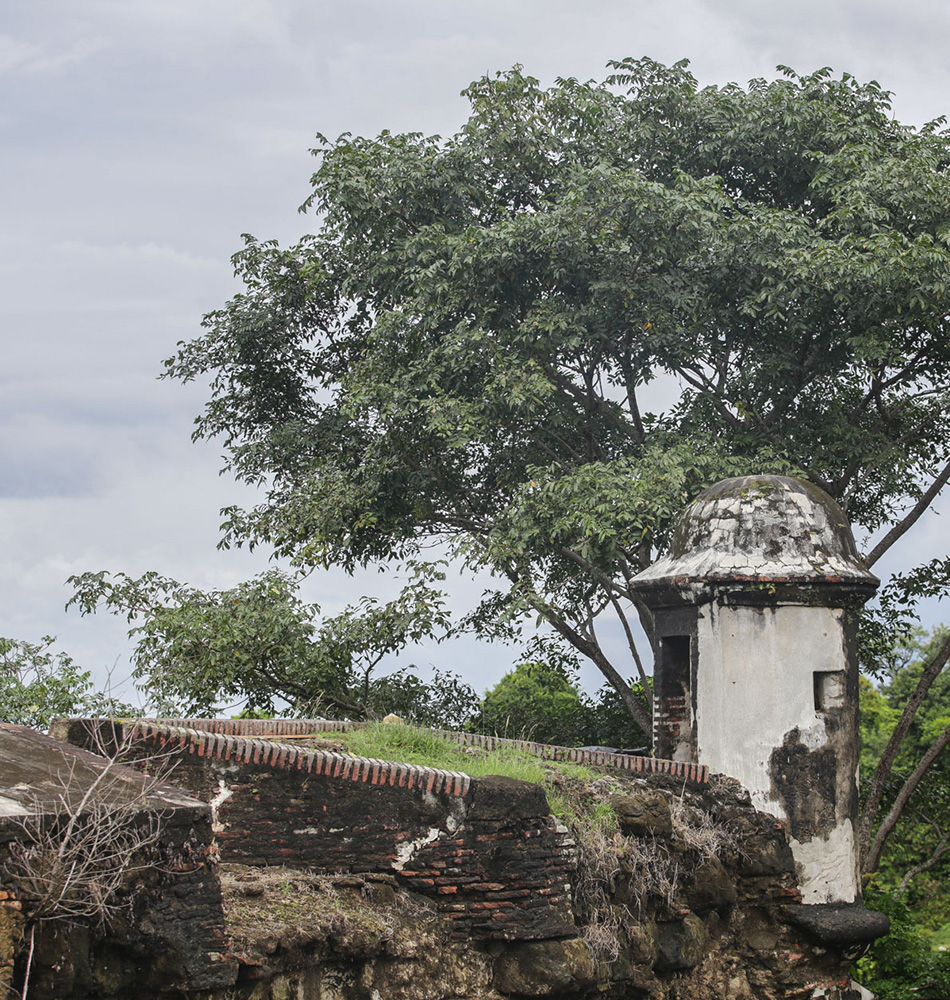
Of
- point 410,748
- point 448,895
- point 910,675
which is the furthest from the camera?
point 910,675

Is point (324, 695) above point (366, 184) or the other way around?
the other way around

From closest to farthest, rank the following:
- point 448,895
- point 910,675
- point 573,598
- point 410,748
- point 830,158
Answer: point 448,895, point 410,748, point 830,158, point 573,598, point 910,675

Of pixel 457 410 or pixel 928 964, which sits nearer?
pixel 457 410

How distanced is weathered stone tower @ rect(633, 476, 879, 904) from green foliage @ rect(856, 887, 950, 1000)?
4.74 metres

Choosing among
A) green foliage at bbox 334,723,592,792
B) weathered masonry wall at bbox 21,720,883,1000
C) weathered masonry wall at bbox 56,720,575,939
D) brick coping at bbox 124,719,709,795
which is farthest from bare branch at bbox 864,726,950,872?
→ weathered masonry wall at bbox 56,720,575,939

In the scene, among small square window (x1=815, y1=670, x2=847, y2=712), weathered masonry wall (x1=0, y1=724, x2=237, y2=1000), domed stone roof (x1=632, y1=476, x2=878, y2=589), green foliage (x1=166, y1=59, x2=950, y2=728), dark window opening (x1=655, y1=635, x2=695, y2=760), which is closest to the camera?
weathered masonry wall (x1=0, y1=724, x2=237, y2=1000)

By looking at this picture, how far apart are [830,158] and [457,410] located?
16.2 feet

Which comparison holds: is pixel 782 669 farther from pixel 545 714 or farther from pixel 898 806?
pixel 545 714

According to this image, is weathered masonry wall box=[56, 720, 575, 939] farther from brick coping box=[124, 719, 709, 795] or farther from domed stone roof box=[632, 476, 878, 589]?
domed stone roof box=[632, 476, 878, 589]

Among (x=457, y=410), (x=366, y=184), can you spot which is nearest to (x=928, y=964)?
(x=457, y=410)

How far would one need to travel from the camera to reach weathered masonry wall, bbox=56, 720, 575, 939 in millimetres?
6219

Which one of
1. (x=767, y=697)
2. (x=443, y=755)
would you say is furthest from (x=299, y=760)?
(x=767, y=697)

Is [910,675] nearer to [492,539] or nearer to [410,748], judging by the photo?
[492,539]

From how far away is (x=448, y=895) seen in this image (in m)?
6.53
